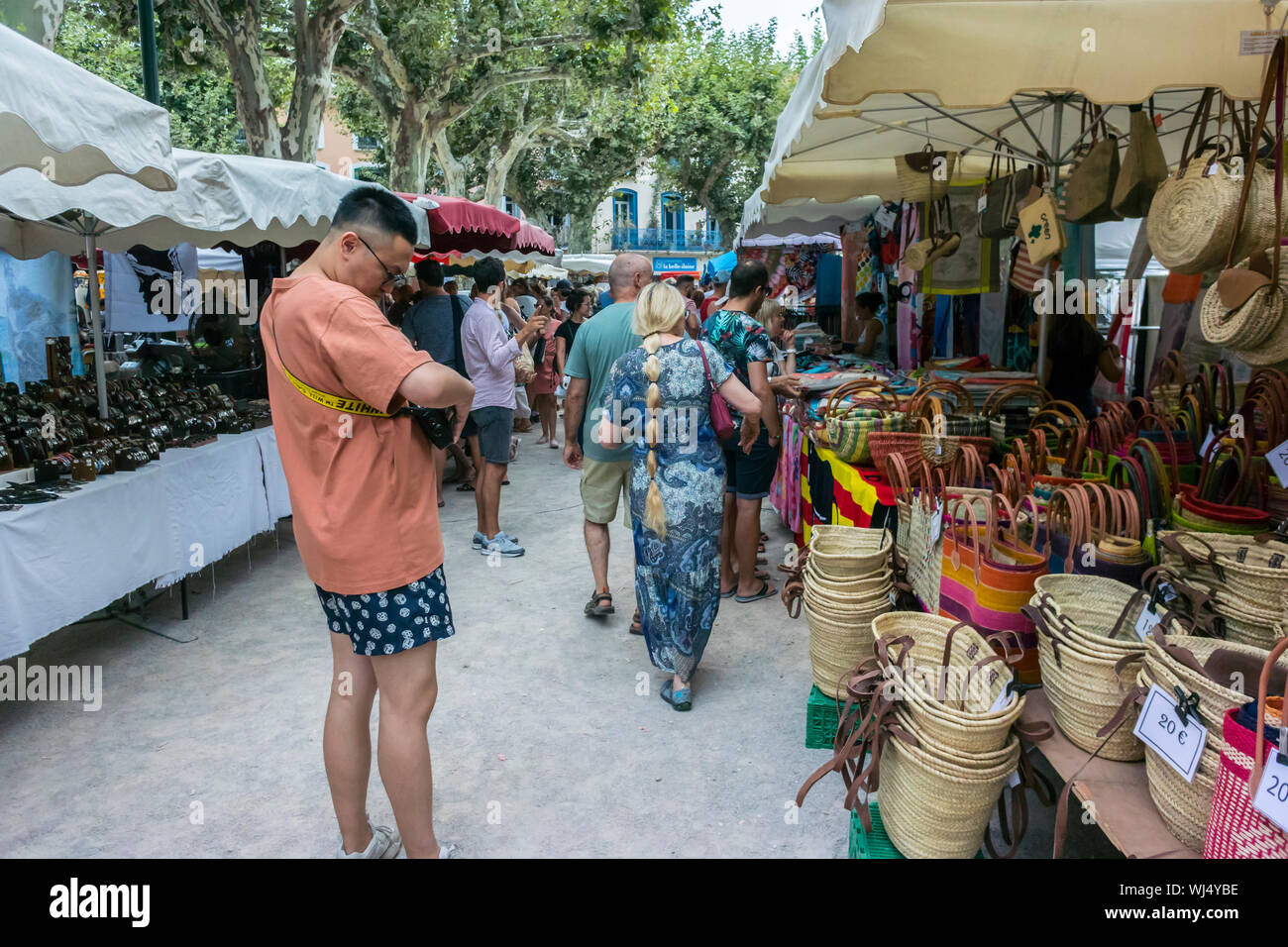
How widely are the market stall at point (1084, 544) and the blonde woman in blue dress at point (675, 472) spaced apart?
445 millimetres

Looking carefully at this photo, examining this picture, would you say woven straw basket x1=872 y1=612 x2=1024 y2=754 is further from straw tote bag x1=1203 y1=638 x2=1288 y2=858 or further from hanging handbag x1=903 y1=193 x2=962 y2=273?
hanging handbag x1=903 y1=193 x2=962 y2=273

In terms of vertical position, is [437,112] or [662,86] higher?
[662,86]

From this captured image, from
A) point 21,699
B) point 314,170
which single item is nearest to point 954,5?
point 314,170

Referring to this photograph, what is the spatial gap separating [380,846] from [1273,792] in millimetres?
2262

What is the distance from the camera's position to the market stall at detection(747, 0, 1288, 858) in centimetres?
183

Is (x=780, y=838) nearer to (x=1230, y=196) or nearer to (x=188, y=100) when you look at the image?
(x=1230, y=196)

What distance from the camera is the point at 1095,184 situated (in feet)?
12.1

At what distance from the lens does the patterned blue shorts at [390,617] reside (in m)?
2.32

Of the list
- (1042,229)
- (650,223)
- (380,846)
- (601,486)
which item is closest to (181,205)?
(601,486)

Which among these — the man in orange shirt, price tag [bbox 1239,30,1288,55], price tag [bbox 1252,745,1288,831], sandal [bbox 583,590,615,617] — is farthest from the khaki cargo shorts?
price tag [bbox 1252,745,1288,831]

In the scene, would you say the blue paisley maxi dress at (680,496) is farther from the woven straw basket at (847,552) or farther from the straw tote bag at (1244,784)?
the straw tote bag at (1244,784)

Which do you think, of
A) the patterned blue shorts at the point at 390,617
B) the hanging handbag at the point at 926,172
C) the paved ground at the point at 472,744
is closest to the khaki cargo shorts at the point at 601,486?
the paved ground at the point at 472,744

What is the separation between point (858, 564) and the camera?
3.00m
